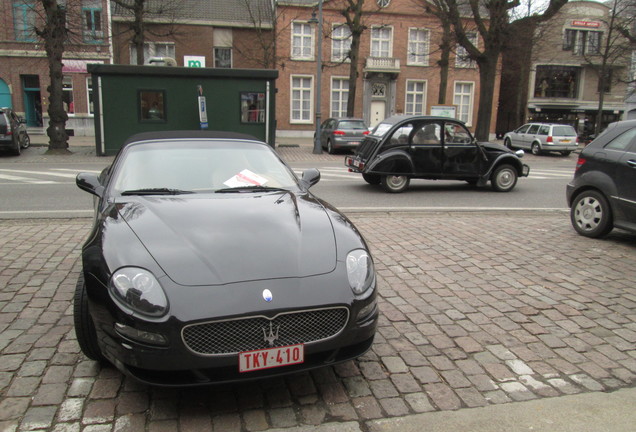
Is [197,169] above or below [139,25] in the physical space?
below

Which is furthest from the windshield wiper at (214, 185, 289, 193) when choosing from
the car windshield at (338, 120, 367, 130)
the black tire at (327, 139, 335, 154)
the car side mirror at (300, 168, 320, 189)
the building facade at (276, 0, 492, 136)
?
the building facade at (276, 0, 492, 136)

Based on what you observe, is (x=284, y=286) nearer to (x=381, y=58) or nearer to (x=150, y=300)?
(x=150, y=300)

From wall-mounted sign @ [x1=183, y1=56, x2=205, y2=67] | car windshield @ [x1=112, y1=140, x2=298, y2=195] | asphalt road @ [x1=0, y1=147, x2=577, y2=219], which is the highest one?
wall-mounted sign @ [x1=183, y1=56, x2=205, y2=67]

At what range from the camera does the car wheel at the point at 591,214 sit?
6.76m

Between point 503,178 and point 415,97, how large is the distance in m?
28.0

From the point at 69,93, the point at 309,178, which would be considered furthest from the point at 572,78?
the point at 309,178

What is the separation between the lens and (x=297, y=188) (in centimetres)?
429

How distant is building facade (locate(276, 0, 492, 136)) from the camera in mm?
35844

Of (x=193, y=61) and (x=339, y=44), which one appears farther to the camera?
(x=339, y=44)

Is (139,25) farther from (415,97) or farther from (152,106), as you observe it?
(415,97)

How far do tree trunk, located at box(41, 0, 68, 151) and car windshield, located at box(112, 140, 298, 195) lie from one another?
17549 mm

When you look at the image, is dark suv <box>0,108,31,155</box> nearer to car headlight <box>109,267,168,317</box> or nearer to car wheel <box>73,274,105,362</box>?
car wheel <box>73,274,105,362</box>

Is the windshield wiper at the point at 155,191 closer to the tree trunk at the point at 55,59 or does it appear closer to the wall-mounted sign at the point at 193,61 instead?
the tree trunk at the point at 55,59

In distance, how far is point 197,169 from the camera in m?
4.21
